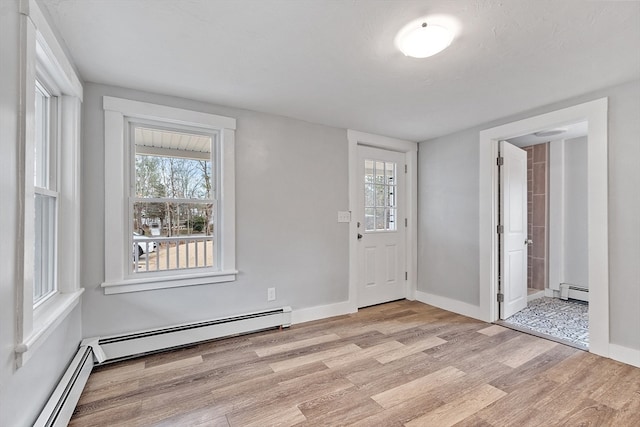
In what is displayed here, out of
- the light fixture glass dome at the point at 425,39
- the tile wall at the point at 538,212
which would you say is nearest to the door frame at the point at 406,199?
the light fixture glass dome at the point at 425,39

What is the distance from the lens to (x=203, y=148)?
2824 mm

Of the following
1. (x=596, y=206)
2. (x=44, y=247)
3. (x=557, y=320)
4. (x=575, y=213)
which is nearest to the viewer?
(x=44, y=247)

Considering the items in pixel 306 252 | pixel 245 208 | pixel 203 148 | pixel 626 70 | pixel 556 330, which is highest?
pixel 626 70

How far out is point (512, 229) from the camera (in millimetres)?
3398

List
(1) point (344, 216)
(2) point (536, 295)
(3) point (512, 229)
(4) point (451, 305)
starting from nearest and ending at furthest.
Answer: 1. (3) point (512, 229)
2. (1) point (344, 216)
3. (4) point (451, 305)
4. (2) point (536, 295)

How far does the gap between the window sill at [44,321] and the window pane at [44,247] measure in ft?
Result: 0.23

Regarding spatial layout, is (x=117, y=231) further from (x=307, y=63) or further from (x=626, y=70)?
(x=626, y=70)

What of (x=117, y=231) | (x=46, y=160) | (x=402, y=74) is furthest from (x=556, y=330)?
(x=46, y=160)

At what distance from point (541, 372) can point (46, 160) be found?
3.76m

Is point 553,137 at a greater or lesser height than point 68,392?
greater

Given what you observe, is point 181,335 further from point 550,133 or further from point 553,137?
point 553,137

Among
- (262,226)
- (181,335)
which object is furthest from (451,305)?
(181,335)

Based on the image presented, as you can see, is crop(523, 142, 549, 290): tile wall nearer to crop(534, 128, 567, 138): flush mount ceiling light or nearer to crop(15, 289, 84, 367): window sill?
crop(534, 128, 567, 138): flush mount ceiling light

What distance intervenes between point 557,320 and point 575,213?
5.77 feet
